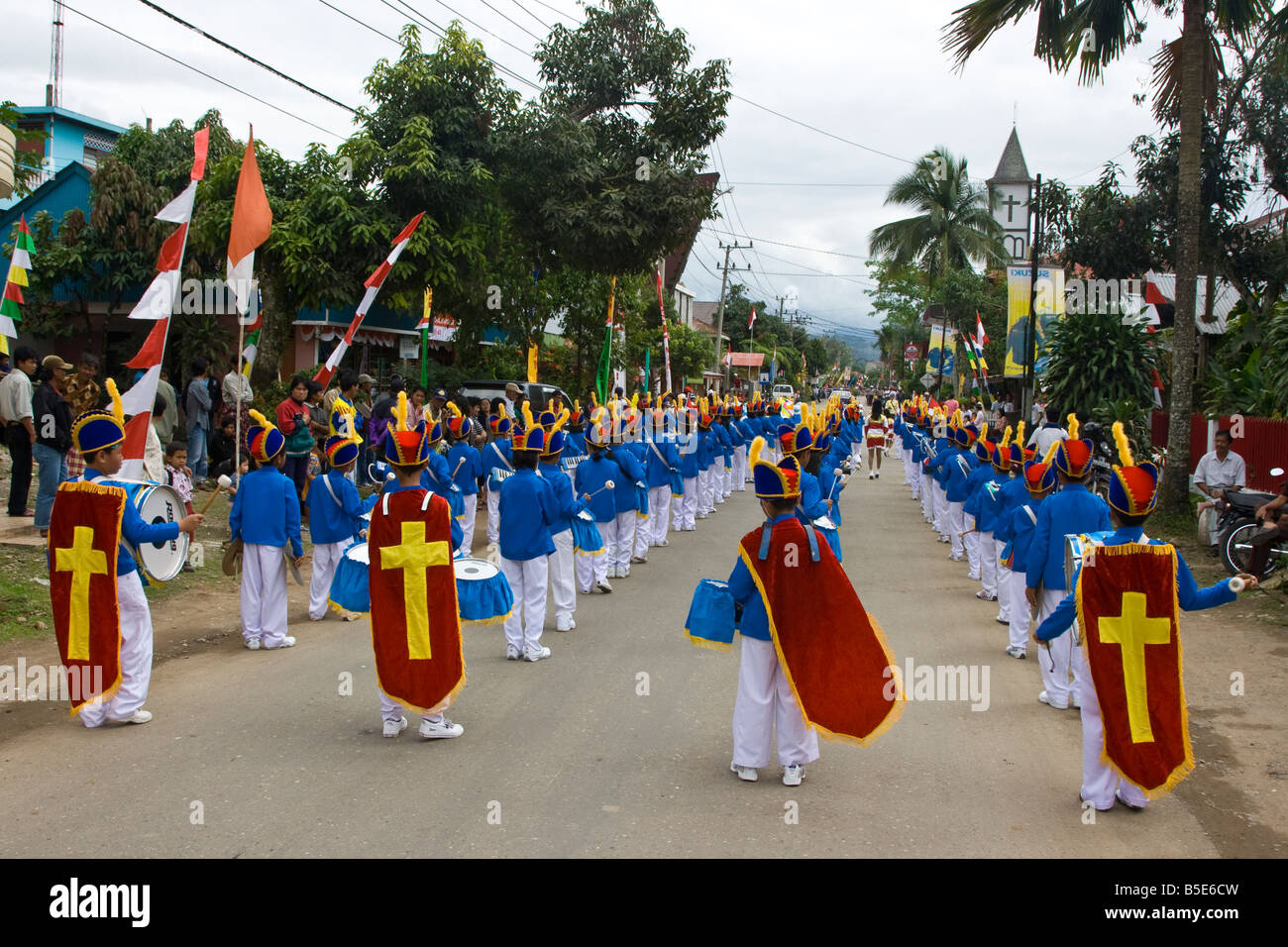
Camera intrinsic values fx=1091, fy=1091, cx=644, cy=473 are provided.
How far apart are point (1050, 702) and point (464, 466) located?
790cm

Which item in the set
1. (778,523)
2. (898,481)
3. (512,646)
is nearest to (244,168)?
(512,646)

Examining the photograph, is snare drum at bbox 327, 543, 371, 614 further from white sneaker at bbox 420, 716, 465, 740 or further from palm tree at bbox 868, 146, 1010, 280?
palm tree at bbox 868, 146, 1010, 280

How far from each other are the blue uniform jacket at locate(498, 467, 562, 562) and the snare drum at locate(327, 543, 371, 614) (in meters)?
1.74

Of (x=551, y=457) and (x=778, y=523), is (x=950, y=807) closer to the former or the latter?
(x=778, y=523)

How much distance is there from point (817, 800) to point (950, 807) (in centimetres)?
65

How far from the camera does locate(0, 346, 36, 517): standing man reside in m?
11.3

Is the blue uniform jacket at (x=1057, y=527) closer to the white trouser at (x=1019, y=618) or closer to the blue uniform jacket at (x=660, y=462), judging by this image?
the white trouser at (x=1019, y=618)

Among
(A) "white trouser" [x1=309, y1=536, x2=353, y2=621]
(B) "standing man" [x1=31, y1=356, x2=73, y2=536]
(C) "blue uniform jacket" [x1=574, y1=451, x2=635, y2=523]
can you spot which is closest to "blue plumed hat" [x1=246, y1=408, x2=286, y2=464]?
(A) "white trouser" [x1=309, y1=536, x2=353, y2=621]

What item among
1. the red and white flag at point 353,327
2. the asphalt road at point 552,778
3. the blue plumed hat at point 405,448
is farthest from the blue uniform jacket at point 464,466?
the blue plumed hat at point 405,448

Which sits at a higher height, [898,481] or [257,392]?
Result: [257,392]

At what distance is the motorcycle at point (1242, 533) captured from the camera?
443 inches

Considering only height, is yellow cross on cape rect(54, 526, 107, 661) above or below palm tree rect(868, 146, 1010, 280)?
below

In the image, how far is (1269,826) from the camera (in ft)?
17.7

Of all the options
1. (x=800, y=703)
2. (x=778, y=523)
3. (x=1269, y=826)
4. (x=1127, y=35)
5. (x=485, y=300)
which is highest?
(x=1127, y=35)
